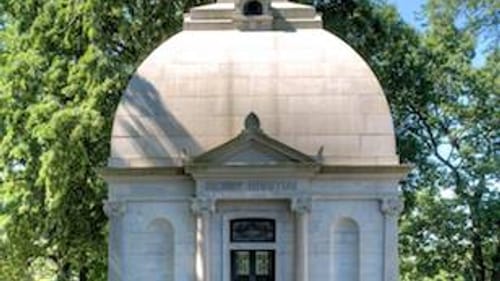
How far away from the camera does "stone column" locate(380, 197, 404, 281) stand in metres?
20.5

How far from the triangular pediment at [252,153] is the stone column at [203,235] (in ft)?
2.70

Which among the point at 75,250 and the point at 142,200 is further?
the point at 75,250

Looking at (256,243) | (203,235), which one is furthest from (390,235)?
(203,235)

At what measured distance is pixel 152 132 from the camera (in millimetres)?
20797

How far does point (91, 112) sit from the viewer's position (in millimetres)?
25156

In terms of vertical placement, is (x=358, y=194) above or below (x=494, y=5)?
below

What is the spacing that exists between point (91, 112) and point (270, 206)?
22.4ft

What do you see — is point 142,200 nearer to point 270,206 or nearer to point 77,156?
point 270,206

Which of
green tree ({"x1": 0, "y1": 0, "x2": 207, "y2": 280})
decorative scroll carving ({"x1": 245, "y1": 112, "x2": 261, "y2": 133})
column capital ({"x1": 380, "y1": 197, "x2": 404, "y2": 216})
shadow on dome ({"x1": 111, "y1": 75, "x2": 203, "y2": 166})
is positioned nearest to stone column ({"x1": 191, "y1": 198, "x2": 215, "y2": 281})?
shadow on dome ({"x1": 111, "y1": 75, "x2": 203, "y2": 166})

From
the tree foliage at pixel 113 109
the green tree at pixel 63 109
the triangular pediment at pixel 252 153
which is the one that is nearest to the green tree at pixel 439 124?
the tree foliage at pixel 113 109

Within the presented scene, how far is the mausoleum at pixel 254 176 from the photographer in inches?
795

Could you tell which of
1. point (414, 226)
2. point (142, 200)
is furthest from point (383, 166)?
point (414, 226)

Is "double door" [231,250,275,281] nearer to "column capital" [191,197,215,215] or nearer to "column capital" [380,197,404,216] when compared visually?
"column capital" [191,197,215,215]

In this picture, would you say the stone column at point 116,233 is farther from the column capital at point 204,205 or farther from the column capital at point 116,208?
the column capital at point 204,205
